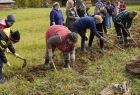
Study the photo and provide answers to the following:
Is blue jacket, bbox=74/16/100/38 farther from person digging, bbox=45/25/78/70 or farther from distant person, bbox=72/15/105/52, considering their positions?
person digging, bbox=45/25/78/70

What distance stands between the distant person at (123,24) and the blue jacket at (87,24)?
76.8 inches

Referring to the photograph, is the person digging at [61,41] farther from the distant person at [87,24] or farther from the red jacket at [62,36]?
the distant person at [87,24]

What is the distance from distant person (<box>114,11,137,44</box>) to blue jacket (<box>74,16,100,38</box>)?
6.40ft

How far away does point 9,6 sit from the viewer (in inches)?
1797

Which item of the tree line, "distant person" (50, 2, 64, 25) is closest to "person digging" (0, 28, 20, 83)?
"distant person" (50, 2, 64, 25)

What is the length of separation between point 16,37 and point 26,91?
142cm

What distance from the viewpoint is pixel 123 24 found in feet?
42.8

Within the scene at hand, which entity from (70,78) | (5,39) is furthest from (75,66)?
(5,39)

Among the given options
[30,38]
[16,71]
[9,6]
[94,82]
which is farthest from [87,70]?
[9,6]

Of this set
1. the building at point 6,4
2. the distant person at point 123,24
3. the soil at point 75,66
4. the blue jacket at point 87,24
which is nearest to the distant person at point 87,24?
the blue jacket at point 87,24

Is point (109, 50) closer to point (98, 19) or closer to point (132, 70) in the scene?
point (98, 19)

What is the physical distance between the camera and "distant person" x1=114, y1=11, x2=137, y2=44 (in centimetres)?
1288

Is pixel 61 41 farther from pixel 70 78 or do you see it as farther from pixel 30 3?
pixel 30 3

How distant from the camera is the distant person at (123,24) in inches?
507
